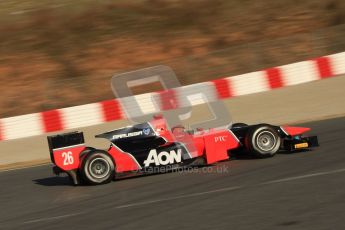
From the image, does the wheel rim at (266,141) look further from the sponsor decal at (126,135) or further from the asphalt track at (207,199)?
the sponsor decal at (126,135)

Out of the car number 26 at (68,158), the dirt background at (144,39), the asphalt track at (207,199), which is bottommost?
the asphalt track at (207,199)

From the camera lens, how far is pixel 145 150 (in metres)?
8.90

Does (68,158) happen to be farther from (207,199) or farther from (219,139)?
(207,199)

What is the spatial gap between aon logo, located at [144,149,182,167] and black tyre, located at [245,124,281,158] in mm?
1083

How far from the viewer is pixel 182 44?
20031 mm

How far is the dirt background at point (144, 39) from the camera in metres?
16.5

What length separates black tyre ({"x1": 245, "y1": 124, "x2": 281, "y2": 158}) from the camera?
9039mm

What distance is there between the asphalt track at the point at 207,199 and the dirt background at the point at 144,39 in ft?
22.2

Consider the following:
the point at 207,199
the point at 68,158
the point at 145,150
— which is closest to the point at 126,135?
the point at 145,150

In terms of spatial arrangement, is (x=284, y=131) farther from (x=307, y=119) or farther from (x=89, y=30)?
(x=89, y=30)

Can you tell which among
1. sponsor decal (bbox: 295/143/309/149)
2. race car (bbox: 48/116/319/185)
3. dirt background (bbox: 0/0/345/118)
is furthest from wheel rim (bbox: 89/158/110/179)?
dirt background (bbox: 0/0/345/118)

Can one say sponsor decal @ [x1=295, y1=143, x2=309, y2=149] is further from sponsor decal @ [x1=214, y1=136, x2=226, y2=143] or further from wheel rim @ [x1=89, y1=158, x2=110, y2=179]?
wheel rim @ [x1=89, y1=158, x2=110, y2=179]

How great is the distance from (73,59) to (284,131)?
11.6 m

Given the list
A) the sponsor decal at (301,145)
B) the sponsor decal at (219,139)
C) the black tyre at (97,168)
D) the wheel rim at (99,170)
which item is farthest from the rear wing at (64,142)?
the sponsor decal at (301,145)
